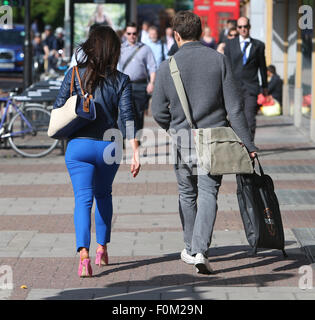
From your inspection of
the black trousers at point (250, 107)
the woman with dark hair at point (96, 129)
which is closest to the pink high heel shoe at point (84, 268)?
the woman with dark hair at point (96, 129)

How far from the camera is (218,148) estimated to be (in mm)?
6758

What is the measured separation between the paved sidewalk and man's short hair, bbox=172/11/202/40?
5.54ft

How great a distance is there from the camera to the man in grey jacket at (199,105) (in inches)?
266

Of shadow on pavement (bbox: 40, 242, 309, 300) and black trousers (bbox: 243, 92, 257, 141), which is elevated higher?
black trousers (bbox: 243, 92, 257, 141)

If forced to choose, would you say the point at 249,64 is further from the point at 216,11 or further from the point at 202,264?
the point at 216,11

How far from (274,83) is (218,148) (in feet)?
44.9

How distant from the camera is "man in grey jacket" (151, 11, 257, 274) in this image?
6766mm

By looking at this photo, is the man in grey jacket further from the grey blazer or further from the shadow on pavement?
the shadow on pavement

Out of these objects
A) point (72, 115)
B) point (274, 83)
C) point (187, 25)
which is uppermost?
point (187, 25)

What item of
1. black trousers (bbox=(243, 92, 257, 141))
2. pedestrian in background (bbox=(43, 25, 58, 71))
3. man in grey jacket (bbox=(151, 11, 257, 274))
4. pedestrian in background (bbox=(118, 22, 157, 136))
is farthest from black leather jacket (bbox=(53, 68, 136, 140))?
pedestrian in background (bbox=(43, 25, 58, 71))

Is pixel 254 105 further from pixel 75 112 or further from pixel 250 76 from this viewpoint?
pixel 75 112

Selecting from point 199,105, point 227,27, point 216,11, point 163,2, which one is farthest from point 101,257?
point 163,2

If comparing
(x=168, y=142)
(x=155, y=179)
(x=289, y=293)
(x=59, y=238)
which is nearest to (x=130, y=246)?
(x=59, y=238)

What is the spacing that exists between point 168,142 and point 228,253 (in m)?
7.84
